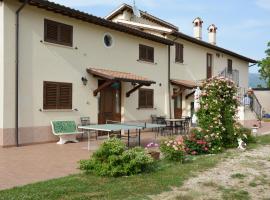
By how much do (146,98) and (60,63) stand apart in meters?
6.63

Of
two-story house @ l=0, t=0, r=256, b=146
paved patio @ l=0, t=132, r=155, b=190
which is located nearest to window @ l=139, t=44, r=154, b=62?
two-story house @ l=0, t=0, r=256, b=146

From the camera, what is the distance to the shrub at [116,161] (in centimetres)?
816

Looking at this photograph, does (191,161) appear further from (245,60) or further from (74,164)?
(245,60)

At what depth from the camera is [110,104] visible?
18.0 metres

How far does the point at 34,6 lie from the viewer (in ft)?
45.9

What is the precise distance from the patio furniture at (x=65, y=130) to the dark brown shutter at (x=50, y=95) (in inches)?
27.1

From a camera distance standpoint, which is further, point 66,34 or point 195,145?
point 66,34

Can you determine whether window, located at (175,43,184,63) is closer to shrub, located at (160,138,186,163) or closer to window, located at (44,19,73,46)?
window, located at (44,19,73,46)

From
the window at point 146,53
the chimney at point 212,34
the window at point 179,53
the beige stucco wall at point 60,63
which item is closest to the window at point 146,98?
the beige stucco wall at point 60,63

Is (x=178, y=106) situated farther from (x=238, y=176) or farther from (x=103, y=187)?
(x=103, y=187)

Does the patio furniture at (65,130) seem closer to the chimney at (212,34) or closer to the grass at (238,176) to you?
the grass at (238,176)

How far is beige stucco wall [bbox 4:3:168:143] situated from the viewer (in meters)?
13.3

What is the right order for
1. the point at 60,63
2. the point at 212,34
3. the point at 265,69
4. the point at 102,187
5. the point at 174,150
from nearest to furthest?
the point at 102,187
the point at 174,150
the point at 60,63
the point at 212,34
the point at 265,69

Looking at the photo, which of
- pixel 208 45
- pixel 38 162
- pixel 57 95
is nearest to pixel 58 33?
pixel 57 95
